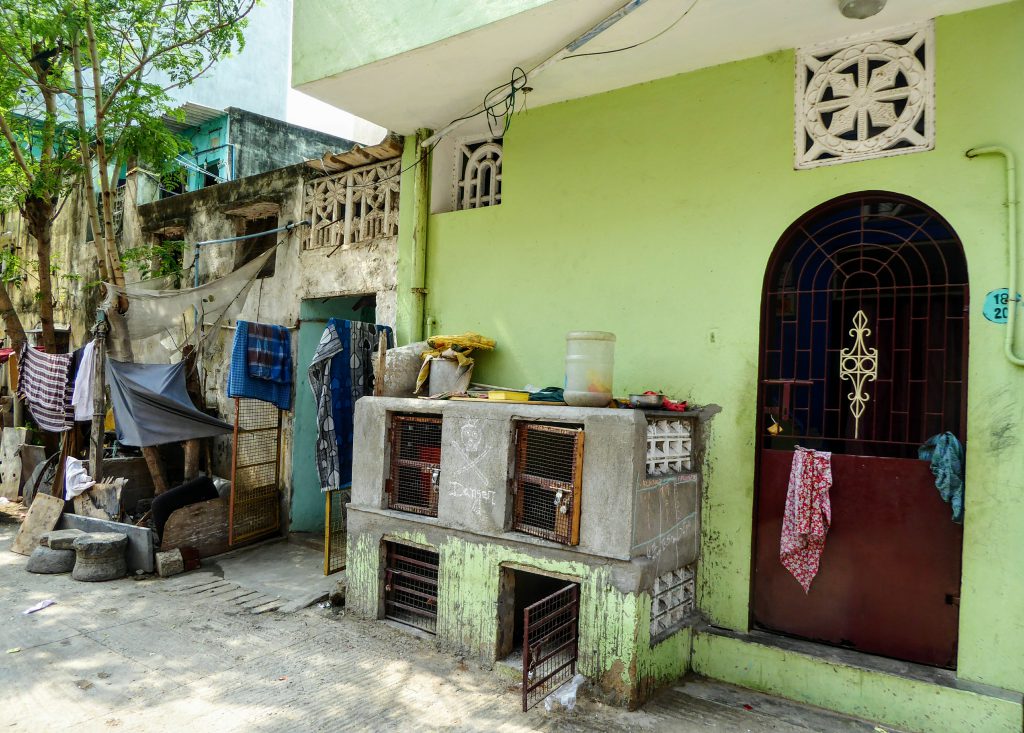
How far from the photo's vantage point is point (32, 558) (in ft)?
23.9

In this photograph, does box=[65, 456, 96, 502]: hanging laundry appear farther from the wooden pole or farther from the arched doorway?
the arched doorway

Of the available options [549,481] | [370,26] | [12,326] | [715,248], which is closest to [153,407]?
[12,326]

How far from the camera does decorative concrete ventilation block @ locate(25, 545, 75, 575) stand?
23.6 ft

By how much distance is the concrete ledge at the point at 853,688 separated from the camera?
4.25 meters

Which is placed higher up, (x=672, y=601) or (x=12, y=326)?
(x=12, y=326)

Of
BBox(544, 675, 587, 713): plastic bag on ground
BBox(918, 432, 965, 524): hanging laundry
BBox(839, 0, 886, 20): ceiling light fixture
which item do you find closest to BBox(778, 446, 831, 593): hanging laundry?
BBox(918, 432, 965, 524): hanging laundry

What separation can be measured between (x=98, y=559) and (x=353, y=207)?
4.93m

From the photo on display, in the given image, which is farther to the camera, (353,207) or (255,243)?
(255,243)

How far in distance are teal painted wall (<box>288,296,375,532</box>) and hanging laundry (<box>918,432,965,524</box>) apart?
22.7 feet

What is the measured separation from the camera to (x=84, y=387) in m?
8.81

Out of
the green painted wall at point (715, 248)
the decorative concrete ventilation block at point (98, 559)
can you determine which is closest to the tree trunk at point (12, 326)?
the decorative concrete ventilation block at point (98, 559)

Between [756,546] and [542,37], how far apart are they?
14.8ft

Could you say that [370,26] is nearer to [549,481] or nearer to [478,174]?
[478,174]

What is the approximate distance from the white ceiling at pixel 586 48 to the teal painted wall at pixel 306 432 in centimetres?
286
